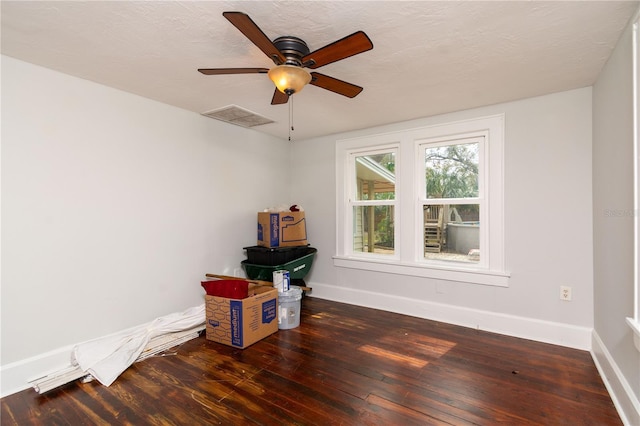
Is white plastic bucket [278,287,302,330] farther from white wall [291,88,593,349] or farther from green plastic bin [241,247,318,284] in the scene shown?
white wall [291,88,593,349]

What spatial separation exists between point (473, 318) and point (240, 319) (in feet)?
7.71

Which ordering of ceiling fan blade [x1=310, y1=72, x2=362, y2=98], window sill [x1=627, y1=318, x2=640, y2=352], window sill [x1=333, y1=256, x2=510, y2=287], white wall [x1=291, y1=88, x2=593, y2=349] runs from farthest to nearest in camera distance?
window sill [x1=333, y1=256, x2=510, y2=287], white wall [x1=291, y1=88, x2=593, y2=349], ceiling fan blade [x1=310, y1=72, x2=362, y2=98], window sill [x1=627, y1=318, x2=640, y2=352]

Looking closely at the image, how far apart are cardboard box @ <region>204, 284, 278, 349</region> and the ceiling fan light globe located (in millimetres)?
1807

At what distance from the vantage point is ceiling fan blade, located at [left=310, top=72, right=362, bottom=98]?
1921 mm

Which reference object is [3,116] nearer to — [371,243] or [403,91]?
[403,91]

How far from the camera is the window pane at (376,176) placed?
12.6 ft

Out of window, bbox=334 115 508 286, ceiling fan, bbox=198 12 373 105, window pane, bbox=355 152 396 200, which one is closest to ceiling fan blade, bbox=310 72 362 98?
ceiling fan, bbox=198 12 373 105

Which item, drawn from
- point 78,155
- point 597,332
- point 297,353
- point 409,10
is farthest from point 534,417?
point 78,155

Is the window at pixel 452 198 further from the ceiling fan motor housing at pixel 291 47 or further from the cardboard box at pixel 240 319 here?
the ceiling fan motor housing at pixel 291 47

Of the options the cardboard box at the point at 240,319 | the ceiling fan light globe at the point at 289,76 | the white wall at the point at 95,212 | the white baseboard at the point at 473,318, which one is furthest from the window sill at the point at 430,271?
the ceiling fan light globe at the point at 289,76

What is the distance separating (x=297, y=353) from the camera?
8.50 ft

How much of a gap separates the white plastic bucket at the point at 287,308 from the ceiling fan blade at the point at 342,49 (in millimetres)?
2183

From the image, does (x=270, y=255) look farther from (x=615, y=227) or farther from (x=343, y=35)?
(x=615, y=227)

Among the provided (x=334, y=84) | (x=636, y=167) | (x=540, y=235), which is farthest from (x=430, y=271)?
(x=334, y=84)
